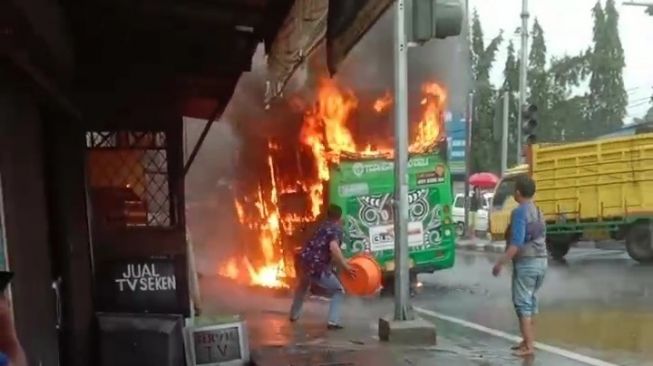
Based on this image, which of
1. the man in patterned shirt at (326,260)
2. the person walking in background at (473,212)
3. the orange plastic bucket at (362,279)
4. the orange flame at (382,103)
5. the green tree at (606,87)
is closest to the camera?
the man in patterned shirt at (326,260)

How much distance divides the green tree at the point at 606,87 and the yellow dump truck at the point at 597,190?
36.6 meters

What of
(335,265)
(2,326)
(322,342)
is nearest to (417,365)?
(322,342)

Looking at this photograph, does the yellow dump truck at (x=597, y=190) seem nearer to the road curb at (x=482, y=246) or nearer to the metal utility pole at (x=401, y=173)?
the road curb at (x=482, y=246)

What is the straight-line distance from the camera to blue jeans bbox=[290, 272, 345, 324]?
1127cm

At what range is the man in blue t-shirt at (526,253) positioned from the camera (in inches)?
364

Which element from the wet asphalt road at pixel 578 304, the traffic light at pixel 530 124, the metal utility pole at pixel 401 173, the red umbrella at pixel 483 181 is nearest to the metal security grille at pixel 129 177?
the metal utility pole at pixel 401 173

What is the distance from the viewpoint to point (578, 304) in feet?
46.2

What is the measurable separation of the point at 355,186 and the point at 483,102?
41.2 m

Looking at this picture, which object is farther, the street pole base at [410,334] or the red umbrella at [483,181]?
the red umbrella at [483,181]

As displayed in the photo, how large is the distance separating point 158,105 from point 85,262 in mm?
1736

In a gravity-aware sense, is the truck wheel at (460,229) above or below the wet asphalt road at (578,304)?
below

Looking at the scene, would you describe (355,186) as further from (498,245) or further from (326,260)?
(498,245)

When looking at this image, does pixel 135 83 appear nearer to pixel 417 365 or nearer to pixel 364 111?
pixel 417 365

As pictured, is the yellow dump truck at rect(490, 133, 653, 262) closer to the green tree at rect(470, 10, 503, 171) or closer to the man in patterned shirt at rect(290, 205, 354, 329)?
the man in patterned shirt at rect(290, 205, 354, 329)
